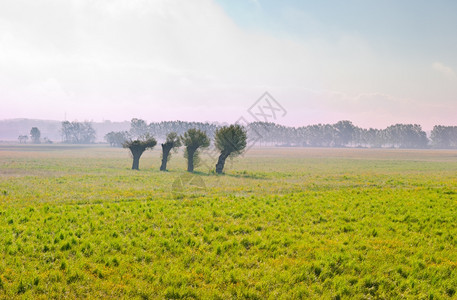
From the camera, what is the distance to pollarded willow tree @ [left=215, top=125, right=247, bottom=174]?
164 ft

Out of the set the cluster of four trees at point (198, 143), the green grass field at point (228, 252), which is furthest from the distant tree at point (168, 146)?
the green grass field at point (228, 252)

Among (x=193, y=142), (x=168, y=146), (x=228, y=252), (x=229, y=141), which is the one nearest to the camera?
(x=228, y=252)

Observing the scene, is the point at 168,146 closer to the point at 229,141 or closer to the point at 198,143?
the point at 198,143

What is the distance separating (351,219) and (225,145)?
35280 mm

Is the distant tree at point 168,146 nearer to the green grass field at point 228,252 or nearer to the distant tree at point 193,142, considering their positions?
the distant tree at point 193,142

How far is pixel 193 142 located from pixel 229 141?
23.5ft

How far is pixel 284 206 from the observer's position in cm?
1858

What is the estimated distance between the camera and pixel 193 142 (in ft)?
173

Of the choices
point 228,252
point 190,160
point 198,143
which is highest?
point 198,143

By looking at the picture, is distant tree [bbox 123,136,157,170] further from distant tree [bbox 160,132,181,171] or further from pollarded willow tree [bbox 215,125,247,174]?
pollarded willow tree [bbox 215,125,247,174]

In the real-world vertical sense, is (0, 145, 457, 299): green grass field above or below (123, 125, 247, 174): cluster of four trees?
below

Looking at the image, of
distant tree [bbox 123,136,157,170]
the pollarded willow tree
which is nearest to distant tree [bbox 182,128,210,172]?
the pollarded willow tree

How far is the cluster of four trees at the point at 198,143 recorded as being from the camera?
50125 millimetres

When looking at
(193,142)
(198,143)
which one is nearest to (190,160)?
(193,142)
